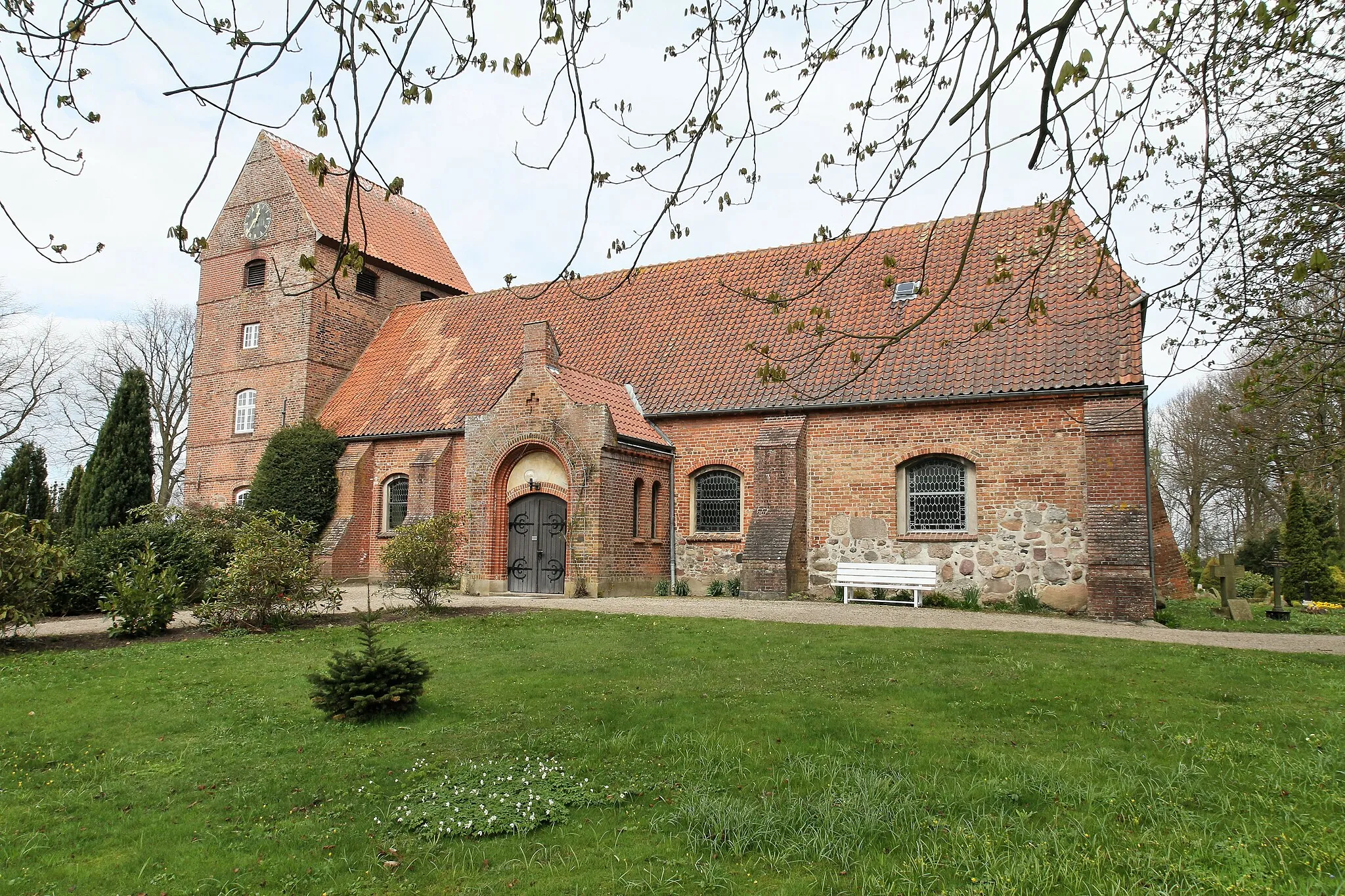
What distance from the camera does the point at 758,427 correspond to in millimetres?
18172

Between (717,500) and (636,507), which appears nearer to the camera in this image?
(636,507)

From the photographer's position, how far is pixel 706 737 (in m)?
6.25

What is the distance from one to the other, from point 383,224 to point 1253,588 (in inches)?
1091

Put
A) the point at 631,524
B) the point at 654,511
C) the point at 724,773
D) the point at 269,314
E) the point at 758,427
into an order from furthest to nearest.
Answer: the point at 269,314 → the point at 654,511 → the point at 758,427 → the point at 631,524 → the point at 724,773

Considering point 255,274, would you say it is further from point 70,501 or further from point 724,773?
point 724,773

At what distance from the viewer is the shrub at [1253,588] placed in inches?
873

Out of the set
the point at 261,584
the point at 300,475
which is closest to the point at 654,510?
the point at 261,584

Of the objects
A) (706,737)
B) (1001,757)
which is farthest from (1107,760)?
(706,737)

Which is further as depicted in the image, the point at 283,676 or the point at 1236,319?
the point at 283,676

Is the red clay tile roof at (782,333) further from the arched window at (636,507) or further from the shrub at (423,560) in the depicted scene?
the shrub at (423,560)

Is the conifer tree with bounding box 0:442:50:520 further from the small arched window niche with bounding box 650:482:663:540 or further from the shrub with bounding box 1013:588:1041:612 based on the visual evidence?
the shrub with bounding box 1013:588:1041:612

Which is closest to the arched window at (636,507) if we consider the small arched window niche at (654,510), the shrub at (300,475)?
the small arched window niche at (654,510)

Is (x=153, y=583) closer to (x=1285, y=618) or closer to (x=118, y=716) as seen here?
(x=118, y=716)

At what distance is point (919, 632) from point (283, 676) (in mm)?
7740
